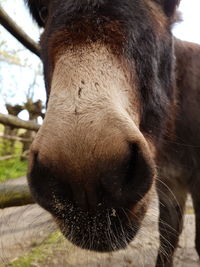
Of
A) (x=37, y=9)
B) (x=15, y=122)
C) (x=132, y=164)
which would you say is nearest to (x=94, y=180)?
(x=132, y=164)

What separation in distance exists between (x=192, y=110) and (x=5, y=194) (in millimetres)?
1434

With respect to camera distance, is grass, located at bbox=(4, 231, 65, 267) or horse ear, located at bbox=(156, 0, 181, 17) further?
grass, located at bbox=(4, 231, 65, 267)

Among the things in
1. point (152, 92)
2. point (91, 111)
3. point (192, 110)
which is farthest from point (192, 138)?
point (91, 111)

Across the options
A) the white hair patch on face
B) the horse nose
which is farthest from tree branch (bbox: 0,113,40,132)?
the horse nose

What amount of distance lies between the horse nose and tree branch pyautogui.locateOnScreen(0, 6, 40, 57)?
1478 mm

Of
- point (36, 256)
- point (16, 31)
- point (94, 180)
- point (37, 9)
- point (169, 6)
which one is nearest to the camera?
point (94, 180)

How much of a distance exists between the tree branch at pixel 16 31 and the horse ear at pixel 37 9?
261mm

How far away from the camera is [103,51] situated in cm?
107

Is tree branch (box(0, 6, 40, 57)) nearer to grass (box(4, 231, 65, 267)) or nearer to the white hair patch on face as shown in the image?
the white hair patch on face

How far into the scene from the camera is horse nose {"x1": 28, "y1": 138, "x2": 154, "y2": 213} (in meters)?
0.81

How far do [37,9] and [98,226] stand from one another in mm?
1432

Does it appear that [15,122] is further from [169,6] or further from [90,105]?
[90,105]

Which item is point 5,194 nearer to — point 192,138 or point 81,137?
point 81,137

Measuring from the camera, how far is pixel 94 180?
82 cm
